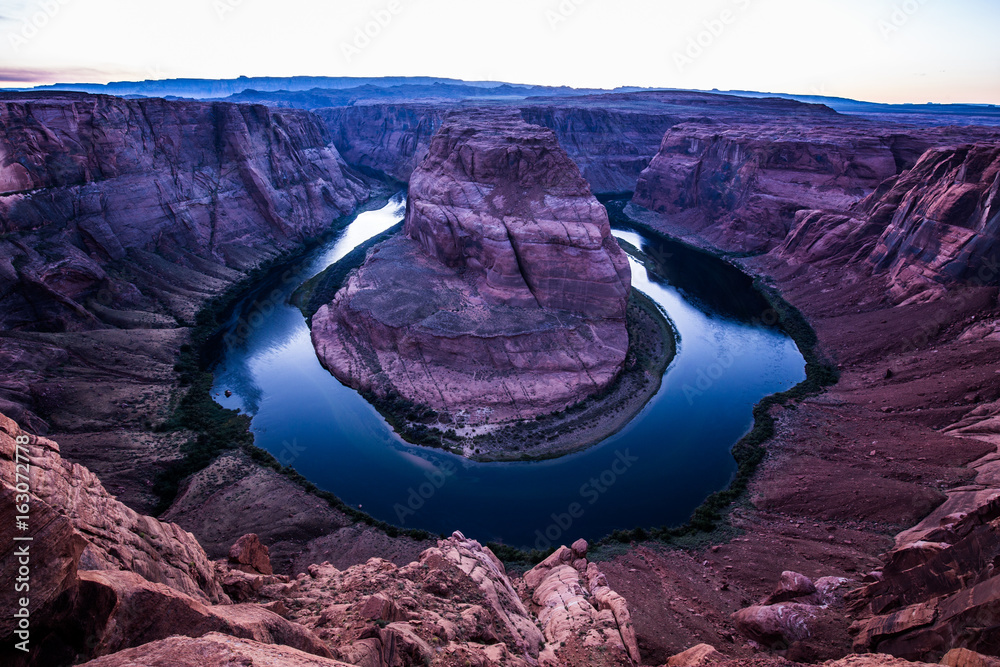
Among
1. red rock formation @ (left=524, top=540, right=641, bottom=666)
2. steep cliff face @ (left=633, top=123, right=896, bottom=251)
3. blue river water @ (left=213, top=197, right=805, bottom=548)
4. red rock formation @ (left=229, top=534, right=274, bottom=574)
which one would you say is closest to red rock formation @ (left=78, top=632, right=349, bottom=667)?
red rock formation @ (left=229, top=534, right=274, bottom=574)

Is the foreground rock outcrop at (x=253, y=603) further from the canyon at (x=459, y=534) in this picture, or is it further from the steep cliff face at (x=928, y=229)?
the steep cliff face at (x=928, y=229)

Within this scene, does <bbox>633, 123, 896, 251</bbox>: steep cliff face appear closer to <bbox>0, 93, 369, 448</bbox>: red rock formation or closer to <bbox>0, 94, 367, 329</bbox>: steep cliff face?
<bbox>0, 94, 367, 329</bbox>: steep cliff face

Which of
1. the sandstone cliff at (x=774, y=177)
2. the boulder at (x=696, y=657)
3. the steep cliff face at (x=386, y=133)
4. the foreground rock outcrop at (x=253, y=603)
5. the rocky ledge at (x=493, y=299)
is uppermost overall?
the steep cliff face at (x=386, y=133)

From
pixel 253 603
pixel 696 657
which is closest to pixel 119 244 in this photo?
pixel 253 603

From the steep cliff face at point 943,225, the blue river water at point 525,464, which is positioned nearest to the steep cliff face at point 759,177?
the steep cliff face at point 943,225

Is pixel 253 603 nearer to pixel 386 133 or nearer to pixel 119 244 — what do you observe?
pixel 119 244

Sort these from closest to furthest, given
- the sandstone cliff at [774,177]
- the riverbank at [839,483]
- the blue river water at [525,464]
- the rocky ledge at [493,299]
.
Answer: the riverbank at [839,483] → the blue river water at [525,464] → the rocky ledge at [493,299] → the sandstone cliff at [774,177]
